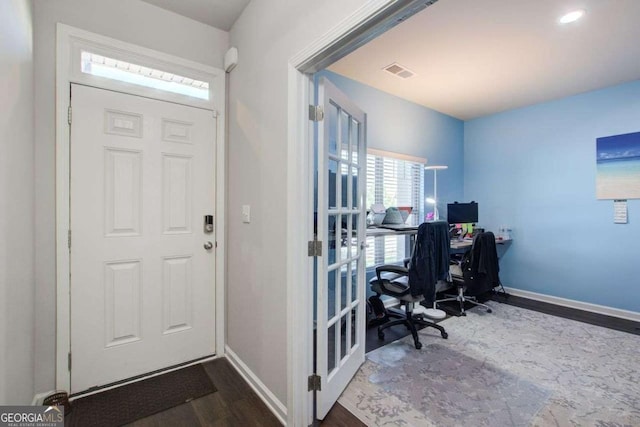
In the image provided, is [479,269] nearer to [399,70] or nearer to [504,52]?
[504,52]

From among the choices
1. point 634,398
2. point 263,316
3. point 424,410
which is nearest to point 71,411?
point 263,316

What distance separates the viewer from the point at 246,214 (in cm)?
203

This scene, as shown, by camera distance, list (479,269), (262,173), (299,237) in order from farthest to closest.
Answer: (479,269) < (262,173) < (299,237)

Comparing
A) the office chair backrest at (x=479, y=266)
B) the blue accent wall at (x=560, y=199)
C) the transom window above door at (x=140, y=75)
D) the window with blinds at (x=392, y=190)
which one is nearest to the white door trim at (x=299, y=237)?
the transom window above door at (x=140, y=75)

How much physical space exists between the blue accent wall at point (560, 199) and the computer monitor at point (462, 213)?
46 centimetres

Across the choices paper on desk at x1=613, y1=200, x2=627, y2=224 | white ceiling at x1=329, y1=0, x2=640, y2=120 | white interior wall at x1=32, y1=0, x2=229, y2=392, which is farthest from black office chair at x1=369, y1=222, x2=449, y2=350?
white interior wall at x1=32, y1=0, x2=229, y2=392

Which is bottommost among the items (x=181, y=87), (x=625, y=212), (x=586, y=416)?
(x=586, y=416)

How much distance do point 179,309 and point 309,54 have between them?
2.00 m

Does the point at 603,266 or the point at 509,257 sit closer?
the point at 603,266

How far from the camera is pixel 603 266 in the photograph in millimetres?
3461

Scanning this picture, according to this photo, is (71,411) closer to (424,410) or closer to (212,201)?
(212,201)

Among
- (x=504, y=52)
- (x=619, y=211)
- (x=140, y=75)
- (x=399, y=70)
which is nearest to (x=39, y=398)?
(x=140, y=75)

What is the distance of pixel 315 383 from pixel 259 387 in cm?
48

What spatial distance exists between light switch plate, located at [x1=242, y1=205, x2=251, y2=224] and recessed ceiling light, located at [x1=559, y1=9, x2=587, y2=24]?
9.03 ft
